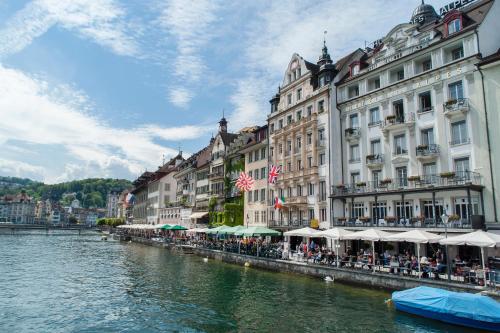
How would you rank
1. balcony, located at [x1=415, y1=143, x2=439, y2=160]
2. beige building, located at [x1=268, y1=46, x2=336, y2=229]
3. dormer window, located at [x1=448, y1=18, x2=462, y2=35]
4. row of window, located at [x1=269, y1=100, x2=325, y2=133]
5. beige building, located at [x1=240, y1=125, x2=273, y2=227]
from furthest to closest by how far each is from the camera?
beige building, located at [x1=240, y1=125, x2=273, y2=227]
row of window, located at [x1=269, y1=100, x2=325, y2=133]
beige building, located at [x1=268, y1=46, x2=336, y2=229]
balcony, located at [x1=415, y1=143, x2=439, y2=160]
dormer window, located at [x1=448, y1=18, x2=462, y2=35]

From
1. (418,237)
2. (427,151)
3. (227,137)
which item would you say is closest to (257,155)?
(227,137)

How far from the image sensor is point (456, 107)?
34.7m

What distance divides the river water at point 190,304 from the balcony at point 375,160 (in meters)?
14.8

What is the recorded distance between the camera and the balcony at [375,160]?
136ft

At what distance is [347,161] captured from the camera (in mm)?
46031

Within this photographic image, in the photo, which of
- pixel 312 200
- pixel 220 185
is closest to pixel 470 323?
pixel 312 200

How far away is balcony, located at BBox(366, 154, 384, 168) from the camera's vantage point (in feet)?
136

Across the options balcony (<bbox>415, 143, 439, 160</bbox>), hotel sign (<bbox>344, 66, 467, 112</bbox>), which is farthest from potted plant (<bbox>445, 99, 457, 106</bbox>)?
balcony (<bbox>415, 143, 439, 160</bbox>)

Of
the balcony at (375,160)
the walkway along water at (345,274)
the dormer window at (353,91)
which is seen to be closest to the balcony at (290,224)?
the walkway along water at (345,274)

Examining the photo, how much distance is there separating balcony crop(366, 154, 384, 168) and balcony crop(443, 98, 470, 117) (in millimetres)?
8160

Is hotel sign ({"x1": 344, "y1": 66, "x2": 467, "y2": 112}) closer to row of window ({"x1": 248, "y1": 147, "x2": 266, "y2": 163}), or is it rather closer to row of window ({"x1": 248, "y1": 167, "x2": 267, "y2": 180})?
row of window ({"x1": 248, "y1": 147, "x2": 266, "y2": 163})

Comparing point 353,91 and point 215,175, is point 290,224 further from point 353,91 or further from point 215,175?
point 215,175

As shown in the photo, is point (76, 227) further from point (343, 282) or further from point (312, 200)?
point (343, 282)

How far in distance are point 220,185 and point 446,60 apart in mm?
47852
